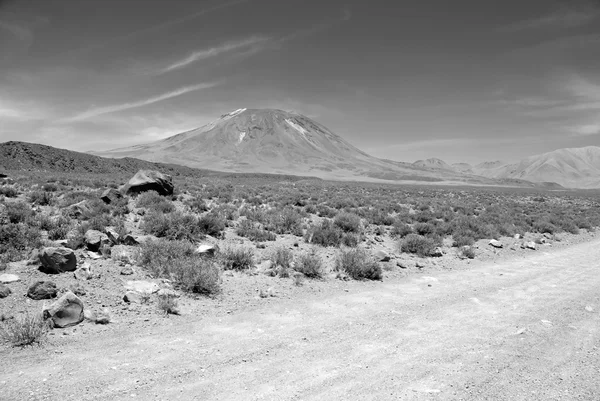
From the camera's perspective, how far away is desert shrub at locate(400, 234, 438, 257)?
1188 centimetres

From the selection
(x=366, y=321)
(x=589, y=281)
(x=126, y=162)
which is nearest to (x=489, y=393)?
(x=366, y=321)

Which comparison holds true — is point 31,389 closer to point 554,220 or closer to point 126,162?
point 554,220

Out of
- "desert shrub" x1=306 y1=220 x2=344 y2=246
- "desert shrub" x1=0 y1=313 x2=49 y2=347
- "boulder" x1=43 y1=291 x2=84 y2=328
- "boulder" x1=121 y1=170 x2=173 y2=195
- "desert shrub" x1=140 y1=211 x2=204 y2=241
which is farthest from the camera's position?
"boulder" x1=121 y1=170 x2=173 y2=195

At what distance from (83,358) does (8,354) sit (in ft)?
3.03

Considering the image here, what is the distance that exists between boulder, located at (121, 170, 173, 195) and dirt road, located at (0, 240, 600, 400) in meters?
13.6

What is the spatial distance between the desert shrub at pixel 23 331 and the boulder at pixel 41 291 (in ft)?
2.77

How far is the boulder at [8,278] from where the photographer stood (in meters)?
6.46

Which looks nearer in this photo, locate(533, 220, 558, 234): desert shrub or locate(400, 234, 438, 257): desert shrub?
locate(400, 234, 438, 257): desert shrub

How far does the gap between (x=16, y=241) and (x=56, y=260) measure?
5.83ft

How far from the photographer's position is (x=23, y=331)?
488cm

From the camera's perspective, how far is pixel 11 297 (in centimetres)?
605

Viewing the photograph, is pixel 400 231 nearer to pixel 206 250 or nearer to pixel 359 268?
pixel 359 268

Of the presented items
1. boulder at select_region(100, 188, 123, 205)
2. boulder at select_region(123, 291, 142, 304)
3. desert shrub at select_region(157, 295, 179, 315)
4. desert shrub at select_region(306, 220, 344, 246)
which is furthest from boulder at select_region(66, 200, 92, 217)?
desert shrub at select_region(306, 220, 344, 246)

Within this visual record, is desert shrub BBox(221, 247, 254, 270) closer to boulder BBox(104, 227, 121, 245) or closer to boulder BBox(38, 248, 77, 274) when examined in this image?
boulder BBox(104, 227, 121, 245)
